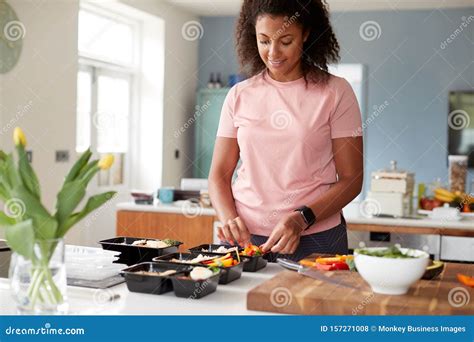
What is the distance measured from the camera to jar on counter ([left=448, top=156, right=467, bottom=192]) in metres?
4.20

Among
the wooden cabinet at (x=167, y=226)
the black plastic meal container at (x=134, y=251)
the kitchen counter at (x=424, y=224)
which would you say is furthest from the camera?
the wooden cabinet at (x=167, y=226)

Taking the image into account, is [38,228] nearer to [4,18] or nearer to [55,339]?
[55,339]

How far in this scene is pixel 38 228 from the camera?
1.31 metres

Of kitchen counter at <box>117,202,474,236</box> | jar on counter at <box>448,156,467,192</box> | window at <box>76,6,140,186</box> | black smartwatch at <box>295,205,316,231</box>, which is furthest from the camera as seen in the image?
window at <box>76,6,140,186</box>

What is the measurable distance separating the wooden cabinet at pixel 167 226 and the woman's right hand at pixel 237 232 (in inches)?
76.1

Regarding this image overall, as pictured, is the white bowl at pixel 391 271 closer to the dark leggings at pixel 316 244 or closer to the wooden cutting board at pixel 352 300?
the wooden cutting board at pixel 352 300

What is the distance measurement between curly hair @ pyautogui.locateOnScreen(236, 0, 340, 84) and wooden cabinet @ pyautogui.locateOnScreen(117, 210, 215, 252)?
5.88 feet

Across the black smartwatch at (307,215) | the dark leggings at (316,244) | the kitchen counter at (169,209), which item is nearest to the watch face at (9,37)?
the kitchen counter at (169,209)

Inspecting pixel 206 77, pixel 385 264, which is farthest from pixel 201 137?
pixel 385 264

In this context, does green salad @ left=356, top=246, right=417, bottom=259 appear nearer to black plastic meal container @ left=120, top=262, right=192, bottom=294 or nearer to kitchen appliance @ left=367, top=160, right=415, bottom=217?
black plastic meal container @ left=120, top=262, right=192, bottom=294

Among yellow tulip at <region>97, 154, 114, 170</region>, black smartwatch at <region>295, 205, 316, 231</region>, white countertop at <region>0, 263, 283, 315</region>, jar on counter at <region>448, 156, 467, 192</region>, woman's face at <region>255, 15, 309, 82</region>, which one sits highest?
woman's face at <region>255, 15, 309, 82</region>

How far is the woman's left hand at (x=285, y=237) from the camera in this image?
1.92 m

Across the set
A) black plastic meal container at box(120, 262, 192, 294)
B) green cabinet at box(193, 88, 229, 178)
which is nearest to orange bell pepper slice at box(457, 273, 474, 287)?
black plastic meal container at box(120, 262, 192, 294)

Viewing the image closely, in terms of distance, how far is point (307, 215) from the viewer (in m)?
2.02
